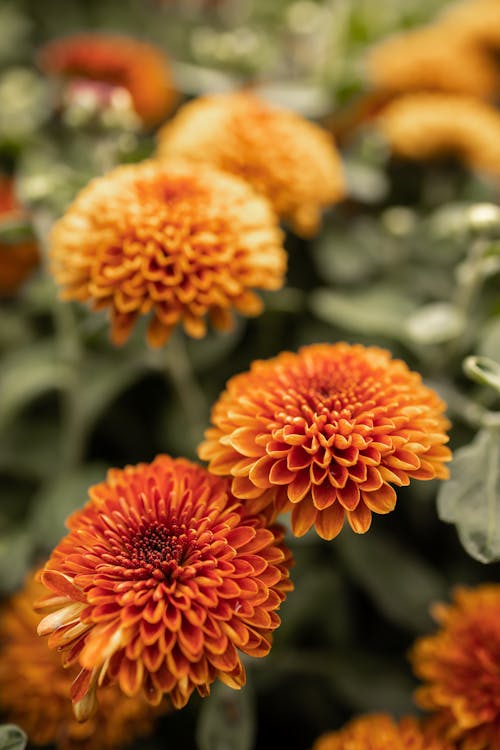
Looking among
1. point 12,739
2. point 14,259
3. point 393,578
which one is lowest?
point 393,578

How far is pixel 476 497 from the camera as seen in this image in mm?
501

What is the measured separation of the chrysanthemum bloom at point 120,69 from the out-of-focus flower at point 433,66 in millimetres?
325

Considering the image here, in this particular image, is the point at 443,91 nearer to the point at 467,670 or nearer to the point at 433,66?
the point at 433,66

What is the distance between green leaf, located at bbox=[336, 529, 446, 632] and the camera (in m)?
0.71

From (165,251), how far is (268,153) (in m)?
0.24

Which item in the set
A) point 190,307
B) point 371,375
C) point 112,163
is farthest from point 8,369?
point 371,375

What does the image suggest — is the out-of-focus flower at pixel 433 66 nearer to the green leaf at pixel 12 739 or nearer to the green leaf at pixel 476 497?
the green leaf at pixel 476 497

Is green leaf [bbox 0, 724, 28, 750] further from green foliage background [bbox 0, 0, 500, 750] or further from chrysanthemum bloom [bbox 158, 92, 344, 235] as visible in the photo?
chrysanthemum bloom [bbox 158, 92, 344, 235]

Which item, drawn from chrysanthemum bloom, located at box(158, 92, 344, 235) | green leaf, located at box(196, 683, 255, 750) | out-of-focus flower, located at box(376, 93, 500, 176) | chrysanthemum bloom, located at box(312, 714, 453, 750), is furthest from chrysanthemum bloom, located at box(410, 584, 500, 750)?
out-of-focus flower, located at box(376, 93, 500, 176)

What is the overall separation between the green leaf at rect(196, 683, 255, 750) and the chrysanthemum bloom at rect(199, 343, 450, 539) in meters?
0.21

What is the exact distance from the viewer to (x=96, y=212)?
54cm

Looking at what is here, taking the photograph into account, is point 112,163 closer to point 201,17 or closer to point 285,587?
point 285,587

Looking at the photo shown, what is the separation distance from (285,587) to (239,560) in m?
0.04

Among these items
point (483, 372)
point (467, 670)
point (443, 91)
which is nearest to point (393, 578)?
point (467, 670)
